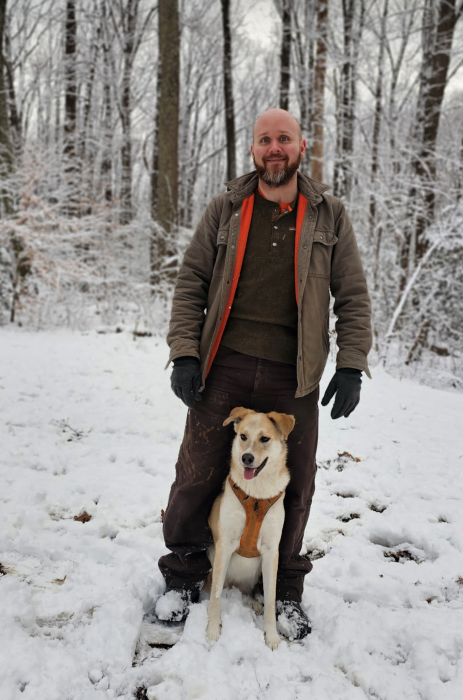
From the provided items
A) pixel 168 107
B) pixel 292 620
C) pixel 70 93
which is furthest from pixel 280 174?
pixel 70 93

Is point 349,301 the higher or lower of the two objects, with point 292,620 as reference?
higher

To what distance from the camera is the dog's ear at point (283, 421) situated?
7.48 feet

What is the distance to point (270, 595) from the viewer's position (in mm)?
2293

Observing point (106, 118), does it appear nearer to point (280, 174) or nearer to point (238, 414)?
point (280, 174)

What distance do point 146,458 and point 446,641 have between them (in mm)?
2867

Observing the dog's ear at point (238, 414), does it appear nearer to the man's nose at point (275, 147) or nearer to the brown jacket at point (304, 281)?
the brown jacket at point (304, 281)

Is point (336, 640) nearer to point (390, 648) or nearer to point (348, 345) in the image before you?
point (390, 648)

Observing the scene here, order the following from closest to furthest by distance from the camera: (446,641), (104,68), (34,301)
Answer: (446,641)
(34,301)
(104,68)

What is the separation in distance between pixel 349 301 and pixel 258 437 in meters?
0.87

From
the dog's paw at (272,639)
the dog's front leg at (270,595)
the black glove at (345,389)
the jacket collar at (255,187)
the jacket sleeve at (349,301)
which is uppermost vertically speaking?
the jacket collar at (255,187)

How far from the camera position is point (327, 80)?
476 inches

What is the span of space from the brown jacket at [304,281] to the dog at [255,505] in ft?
0.90

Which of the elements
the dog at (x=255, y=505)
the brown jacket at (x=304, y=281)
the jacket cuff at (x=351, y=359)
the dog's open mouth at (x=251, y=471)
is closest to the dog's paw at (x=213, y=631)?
the dog at (x=255, y=505)

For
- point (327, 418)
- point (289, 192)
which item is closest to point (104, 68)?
point (327, 418)
